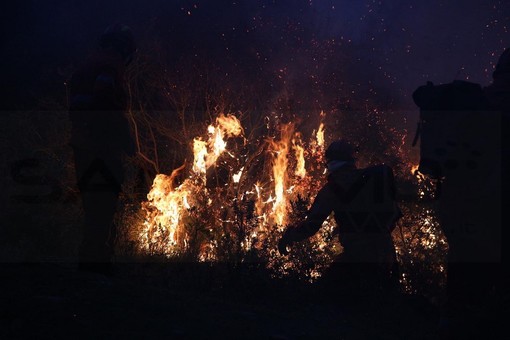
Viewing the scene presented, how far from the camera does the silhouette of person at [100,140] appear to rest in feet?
17.3

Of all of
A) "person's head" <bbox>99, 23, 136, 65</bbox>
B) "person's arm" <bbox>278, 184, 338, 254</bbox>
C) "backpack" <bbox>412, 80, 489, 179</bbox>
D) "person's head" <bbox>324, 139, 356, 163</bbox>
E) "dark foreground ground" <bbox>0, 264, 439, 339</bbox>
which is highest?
"person's head" <bbox>99, 23, 136, 65</bbox>

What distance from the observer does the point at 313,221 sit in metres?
5.38

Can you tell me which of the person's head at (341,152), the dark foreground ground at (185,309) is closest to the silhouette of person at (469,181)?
the dark foreground ground at (185,309)

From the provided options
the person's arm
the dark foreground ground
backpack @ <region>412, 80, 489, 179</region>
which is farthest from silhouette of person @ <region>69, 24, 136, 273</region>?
backpack @ <region>412, 80, 489, 179</region>

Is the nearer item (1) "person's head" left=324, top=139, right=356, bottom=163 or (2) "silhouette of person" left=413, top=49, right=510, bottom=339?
→ (2) "silhouette of person" left=413, top=49, right=510, bottom=339

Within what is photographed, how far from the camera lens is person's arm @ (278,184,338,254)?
531 cm

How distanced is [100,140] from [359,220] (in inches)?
94.3

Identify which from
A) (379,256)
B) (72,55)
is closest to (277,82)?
(72,55)

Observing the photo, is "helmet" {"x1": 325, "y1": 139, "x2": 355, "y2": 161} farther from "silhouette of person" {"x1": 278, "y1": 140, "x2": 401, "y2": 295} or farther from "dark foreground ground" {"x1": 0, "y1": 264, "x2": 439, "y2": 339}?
"dark foreground ground" {"x1": 0, "y1": 264, "x2": 439, "y2": 339}

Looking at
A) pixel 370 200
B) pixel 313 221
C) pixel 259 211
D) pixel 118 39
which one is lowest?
pixel 313 221

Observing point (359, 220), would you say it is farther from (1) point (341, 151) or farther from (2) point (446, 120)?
(2) point (446, 120)

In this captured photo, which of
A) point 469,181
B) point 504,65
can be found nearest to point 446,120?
point 469,181

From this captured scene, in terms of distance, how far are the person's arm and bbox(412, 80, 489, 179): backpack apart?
1.38 meters

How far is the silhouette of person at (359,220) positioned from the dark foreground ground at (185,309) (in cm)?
Result: 28
